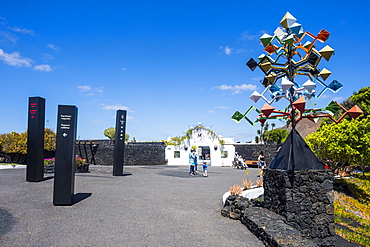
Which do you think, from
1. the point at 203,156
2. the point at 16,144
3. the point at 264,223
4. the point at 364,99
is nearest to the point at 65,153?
the point at 264,223

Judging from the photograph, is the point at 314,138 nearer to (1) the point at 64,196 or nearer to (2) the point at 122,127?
(2) the point at 122,127

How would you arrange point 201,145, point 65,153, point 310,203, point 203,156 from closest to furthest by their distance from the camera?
point 310,203 < point 65,153 < point 201,145 < point 203,156

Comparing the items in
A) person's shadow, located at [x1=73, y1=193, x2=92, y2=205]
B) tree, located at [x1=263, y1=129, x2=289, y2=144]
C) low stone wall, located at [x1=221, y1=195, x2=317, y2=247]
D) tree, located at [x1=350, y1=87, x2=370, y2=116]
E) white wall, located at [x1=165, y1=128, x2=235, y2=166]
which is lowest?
person's shadow, located at [x1=73, y1=193, x2=92, y2=205]

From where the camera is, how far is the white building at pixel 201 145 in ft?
100

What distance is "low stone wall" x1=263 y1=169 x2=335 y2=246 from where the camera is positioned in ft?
22.7

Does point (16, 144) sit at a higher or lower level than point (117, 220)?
higher

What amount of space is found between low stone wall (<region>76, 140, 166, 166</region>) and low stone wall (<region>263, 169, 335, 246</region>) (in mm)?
24207

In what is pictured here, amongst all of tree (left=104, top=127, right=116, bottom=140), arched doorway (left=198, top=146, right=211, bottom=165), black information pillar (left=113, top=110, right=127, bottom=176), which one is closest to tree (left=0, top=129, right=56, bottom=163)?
black information pillar (left=113, top=110, right=127, bottom=176)

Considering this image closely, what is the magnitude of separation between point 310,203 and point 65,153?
7.14 meters

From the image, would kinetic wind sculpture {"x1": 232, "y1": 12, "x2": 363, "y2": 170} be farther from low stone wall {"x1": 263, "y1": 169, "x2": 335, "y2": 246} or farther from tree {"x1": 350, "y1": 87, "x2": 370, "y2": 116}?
tree {"x1": 350, "y1": 87, "x2": 370, "y2": 116}

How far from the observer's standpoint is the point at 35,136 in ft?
41.7

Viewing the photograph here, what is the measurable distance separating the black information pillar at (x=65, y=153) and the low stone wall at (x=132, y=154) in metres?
21.5

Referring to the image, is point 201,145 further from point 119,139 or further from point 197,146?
point 119,139

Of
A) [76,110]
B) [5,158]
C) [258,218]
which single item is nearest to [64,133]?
[76,110]
